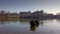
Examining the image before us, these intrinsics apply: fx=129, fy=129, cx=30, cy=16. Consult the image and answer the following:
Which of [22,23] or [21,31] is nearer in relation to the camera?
[21,31]

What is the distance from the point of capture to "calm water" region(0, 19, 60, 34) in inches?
104

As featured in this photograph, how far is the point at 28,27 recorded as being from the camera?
2750mm

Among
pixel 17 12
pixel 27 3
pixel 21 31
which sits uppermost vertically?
pixel 27 3

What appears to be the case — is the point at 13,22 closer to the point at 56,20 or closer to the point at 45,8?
the point at 45,8

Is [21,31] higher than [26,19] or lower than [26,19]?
lower

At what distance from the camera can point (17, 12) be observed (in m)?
2.73

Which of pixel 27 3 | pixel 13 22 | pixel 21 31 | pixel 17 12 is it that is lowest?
pixel 21 31

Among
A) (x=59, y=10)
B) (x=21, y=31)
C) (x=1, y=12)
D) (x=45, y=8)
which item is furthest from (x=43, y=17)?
(x=1, y=12)

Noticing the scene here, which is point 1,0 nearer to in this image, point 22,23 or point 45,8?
point 22,23

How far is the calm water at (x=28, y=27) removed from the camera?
2643 millimetres

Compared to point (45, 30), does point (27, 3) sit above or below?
above

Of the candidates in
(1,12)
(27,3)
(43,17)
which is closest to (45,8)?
(43,17)

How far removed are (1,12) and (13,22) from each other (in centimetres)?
33

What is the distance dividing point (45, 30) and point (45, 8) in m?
0.48
